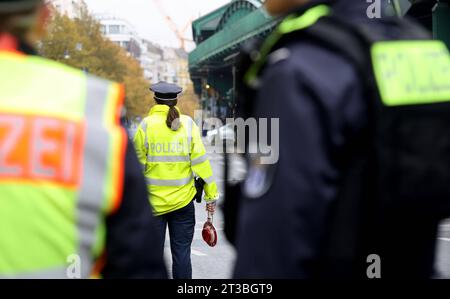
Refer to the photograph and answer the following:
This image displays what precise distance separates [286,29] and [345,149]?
357 millimetres

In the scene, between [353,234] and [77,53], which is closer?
[353,234]

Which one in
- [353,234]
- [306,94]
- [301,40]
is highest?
[301,40]

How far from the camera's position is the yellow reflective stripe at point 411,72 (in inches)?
85.7

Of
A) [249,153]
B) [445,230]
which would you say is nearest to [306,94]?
[249,153]

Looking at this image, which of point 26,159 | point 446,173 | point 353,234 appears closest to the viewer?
point 26,159

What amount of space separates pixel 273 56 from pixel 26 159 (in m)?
0.62

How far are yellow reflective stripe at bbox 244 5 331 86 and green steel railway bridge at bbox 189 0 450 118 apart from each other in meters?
0.47

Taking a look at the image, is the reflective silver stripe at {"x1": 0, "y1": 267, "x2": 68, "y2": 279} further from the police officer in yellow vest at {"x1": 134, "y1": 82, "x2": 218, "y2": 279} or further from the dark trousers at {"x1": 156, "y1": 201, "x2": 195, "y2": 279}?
the dark trousers at {"x1": 156, "y1": 201, "x2": 195, "y2": 279}

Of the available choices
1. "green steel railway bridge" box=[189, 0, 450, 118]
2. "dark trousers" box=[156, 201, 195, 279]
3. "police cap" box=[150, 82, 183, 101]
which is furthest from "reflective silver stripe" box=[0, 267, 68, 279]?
"police cap" box=[150, 82, 183, 101]

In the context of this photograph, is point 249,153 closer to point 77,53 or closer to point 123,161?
point 123,161

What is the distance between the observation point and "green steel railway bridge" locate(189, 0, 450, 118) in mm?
22125

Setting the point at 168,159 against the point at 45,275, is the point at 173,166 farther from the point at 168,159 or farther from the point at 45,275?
the point at 45,275

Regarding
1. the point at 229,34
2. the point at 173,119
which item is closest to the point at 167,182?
the point at 173,119

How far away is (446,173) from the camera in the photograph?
229 cm
